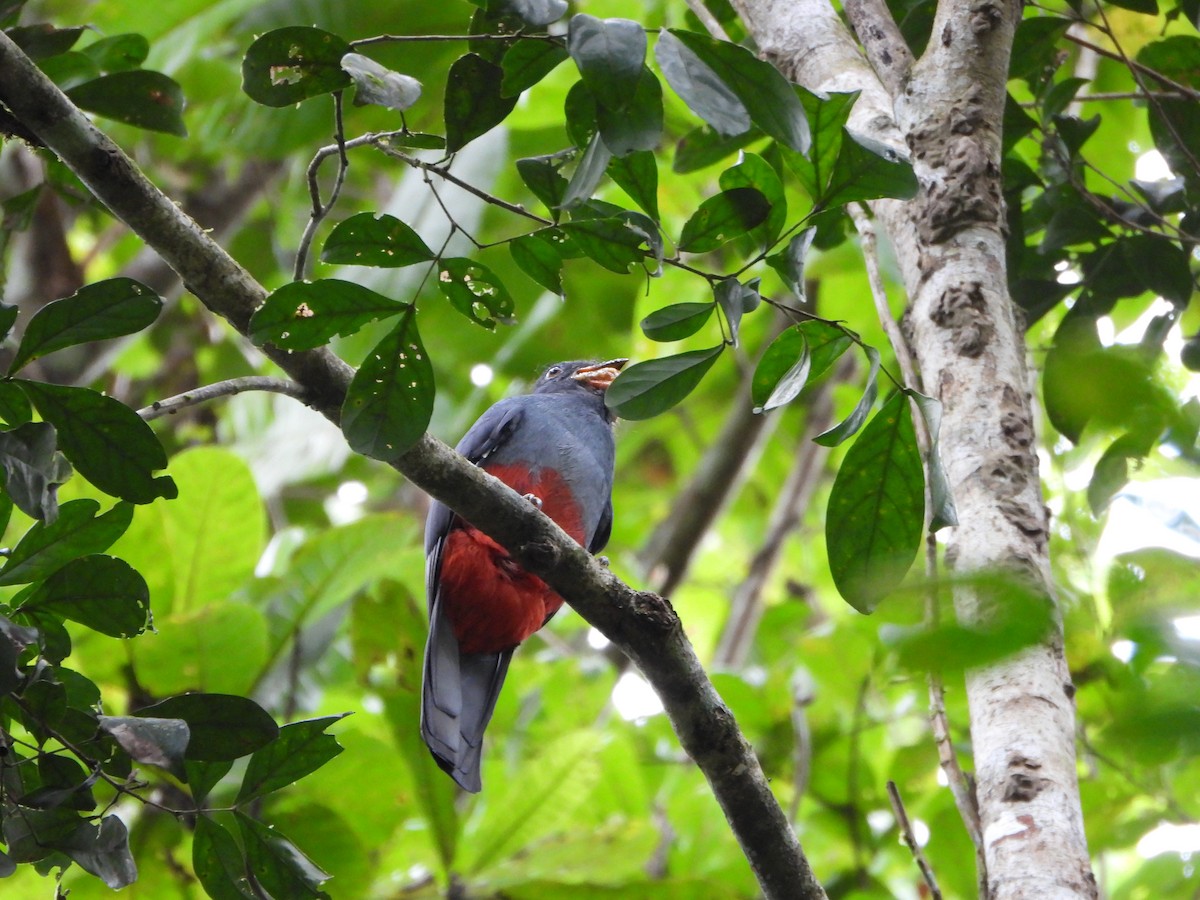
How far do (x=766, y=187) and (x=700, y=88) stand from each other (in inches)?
15.5

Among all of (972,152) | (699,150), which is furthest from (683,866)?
(972,152)

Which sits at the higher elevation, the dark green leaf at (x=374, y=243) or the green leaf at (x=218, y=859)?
the dark green leaf at (x=374, y=243)

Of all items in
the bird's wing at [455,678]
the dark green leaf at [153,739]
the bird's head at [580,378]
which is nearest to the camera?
the dark green leaf at [153,739]

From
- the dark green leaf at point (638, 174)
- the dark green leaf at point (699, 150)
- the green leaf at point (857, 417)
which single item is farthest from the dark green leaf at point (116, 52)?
the green leaf at point (857, 417)

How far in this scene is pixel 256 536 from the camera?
13.6 feet

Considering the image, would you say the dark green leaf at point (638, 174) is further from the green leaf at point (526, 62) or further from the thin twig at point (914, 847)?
the thin twig at point (914, 847)

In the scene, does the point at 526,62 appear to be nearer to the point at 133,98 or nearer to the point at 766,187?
the point at 766,187

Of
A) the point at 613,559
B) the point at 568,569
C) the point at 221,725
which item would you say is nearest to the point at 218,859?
the point at 221,725

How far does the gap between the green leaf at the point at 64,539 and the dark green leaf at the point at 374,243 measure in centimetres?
55

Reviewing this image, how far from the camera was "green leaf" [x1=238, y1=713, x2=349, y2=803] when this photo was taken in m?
1.88

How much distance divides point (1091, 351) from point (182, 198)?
257 inches

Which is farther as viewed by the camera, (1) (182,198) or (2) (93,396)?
(1) (182,198)

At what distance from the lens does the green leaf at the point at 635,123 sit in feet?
5.74

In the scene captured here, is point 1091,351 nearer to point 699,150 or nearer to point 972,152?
point 972,152
